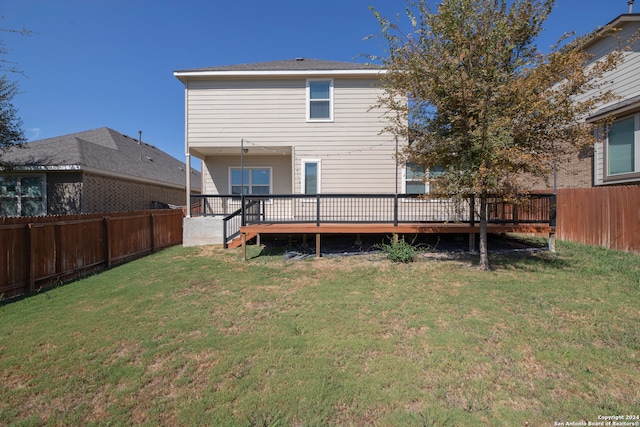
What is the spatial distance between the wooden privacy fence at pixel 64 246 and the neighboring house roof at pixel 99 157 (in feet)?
16.4

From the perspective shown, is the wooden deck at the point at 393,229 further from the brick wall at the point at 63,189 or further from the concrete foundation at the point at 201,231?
the brick wall at the point at 63,189

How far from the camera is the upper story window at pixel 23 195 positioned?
1167 centimetres

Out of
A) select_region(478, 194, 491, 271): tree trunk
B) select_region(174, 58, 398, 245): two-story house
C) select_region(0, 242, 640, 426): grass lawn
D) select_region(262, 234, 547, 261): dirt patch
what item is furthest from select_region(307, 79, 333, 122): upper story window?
select_region(0, 242, 640, 426): grass lawn

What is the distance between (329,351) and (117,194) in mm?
14145

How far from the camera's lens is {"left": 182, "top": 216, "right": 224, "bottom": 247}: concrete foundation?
9992 mm

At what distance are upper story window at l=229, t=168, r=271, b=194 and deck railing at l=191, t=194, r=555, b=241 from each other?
0.86 m

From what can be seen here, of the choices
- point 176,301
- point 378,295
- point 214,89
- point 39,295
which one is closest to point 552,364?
point 378,295

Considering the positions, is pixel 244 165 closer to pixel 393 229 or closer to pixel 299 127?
pixel 299 127

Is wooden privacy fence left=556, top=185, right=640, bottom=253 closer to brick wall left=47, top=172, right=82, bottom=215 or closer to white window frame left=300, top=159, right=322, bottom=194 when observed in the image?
white window frame left=300, top=159, right=322, bottom=194

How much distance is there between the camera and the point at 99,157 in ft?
42.8

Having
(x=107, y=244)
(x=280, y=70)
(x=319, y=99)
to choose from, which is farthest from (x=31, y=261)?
(x=319, y=99)

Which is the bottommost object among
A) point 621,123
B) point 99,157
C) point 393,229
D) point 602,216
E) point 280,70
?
point 393,229

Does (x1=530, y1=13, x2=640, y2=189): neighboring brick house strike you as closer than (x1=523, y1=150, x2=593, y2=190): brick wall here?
Yes

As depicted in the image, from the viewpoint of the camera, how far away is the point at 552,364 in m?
2.93
